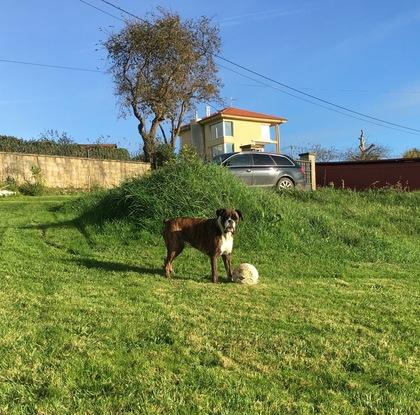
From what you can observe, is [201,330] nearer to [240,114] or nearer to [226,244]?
[226,244]

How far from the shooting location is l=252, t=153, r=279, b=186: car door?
16.6 m

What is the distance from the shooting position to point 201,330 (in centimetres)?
481

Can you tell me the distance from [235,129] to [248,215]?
142 ft

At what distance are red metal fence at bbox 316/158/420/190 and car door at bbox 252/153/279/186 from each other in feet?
14.3

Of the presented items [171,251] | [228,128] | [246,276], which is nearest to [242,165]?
[171,251]

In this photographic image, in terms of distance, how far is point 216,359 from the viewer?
409 cm

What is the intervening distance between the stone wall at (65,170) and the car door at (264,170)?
5298 millimetres

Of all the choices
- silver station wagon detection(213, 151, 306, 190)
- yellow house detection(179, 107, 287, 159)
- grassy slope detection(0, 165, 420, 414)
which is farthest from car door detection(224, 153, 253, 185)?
yellow house detection(179, 107, 287, 159)

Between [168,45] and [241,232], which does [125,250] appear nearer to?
[241,232]

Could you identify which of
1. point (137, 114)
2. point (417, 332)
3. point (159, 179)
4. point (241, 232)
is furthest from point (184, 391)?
point (137, 114)

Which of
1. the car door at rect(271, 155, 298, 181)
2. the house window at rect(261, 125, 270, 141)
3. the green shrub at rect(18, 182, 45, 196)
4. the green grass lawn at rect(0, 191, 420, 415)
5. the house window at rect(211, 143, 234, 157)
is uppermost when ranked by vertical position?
the house window at rect(261, 125, 270, 141)

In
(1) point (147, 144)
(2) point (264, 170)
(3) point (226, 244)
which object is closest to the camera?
(3) point (226, 244)

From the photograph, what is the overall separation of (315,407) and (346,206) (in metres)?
11.6

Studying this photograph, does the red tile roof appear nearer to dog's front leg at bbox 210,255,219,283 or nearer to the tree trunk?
the tree trunk
